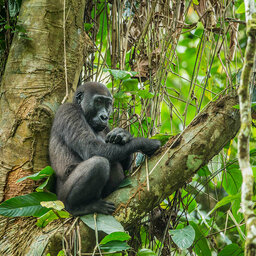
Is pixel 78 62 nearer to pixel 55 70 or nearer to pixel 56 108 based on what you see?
pixel 55 70

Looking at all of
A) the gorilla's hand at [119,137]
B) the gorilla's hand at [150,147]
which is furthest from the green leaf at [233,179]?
the gorilla's hand at [119,137]

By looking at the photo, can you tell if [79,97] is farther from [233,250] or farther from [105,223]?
[233,250]

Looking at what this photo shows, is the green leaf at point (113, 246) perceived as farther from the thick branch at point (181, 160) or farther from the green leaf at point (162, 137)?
the green leaf at point (162, 137)

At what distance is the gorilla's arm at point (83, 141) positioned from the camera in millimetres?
3730

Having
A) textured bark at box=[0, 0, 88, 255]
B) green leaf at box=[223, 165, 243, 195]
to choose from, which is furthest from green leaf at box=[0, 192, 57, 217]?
green leaf at box=[223, 165, 243, 195]

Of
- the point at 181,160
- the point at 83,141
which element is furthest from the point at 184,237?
the point at 83,141

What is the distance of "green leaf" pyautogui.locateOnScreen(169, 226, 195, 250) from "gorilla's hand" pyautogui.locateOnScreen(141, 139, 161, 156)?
0.74 m

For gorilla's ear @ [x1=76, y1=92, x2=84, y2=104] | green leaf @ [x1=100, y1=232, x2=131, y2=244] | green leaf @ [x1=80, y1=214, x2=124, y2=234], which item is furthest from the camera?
gorilla's ear @ [x1=76, y1=92, x2=84, y2=104]

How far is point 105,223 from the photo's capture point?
3.04m

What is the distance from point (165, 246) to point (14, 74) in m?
2.32

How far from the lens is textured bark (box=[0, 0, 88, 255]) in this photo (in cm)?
351

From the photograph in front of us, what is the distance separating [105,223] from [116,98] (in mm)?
1592

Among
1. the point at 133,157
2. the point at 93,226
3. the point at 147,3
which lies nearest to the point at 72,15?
the point at 147,3

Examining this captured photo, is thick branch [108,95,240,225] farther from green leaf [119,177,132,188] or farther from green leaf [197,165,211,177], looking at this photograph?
green leaf [197,165,211,177]
